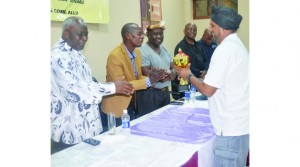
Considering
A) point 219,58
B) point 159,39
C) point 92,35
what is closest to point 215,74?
point 219,58

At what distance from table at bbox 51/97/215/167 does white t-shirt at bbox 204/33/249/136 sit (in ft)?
0.73

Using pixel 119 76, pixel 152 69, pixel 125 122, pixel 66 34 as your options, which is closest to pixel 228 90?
pixel 125 122

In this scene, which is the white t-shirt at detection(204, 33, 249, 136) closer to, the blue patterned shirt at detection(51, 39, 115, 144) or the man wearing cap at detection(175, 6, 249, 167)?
the man wearing cap at detection(175, 6, 249, 167)

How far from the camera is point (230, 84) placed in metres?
1.68

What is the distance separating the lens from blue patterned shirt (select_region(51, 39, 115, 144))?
6.11 ft

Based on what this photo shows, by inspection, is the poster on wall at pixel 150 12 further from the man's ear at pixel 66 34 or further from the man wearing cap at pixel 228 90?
the man wearing cap at pixel 228 90

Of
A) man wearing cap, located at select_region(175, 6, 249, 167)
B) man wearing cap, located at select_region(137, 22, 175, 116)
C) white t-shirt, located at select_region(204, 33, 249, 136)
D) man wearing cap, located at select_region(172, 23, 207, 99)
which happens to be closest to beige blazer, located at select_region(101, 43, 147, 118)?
man wearing cap, located at select_region(137, 22, 175, 116)

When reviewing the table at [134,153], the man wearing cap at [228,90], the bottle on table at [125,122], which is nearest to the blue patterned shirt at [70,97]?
the table at [134,153]

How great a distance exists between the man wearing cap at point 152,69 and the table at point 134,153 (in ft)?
3.38

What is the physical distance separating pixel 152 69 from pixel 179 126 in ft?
3.23

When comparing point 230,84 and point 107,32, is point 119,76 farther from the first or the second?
point 107,32
